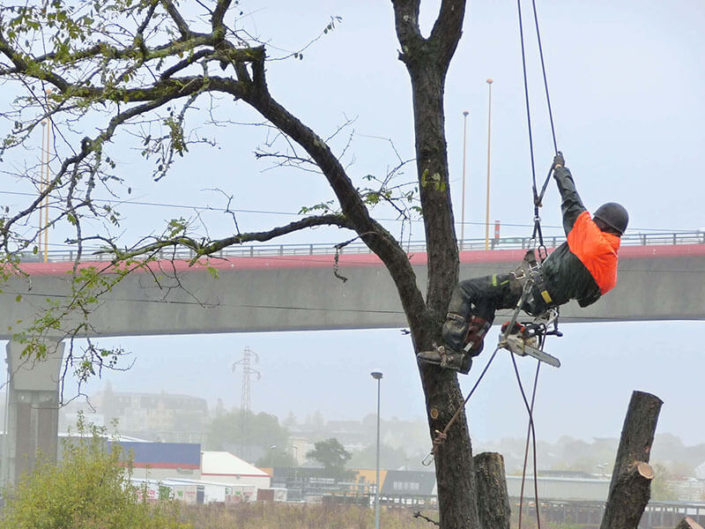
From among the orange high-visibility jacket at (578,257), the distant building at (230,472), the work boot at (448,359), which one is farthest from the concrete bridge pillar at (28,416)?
the distant building at (230,472)

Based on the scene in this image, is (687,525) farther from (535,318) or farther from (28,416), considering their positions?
(28,416)

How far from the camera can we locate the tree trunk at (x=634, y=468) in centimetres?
719

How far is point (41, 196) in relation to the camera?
7613 mm

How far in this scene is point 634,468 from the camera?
7.18 meters

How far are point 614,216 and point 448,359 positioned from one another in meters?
1.59

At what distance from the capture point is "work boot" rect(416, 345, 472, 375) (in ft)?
24.4

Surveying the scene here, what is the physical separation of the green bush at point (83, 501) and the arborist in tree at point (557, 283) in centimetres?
1982

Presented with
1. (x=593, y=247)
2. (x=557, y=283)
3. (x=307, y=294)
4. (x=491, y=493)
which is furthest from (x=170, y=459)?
(x=593, y=247)

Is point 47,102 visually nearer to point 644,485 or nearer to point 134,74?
point 134,74

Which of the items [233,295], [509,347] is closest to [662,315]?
[233,295]

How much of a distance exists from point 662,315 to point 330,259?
11.3 meters

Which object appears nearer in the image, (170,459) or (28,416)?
(28,416)

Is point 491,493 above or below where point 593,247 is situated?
below

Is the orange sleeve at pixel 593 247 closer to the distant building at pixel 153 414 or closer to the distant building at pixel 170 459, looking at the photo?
the distant building at pixel 170 459
